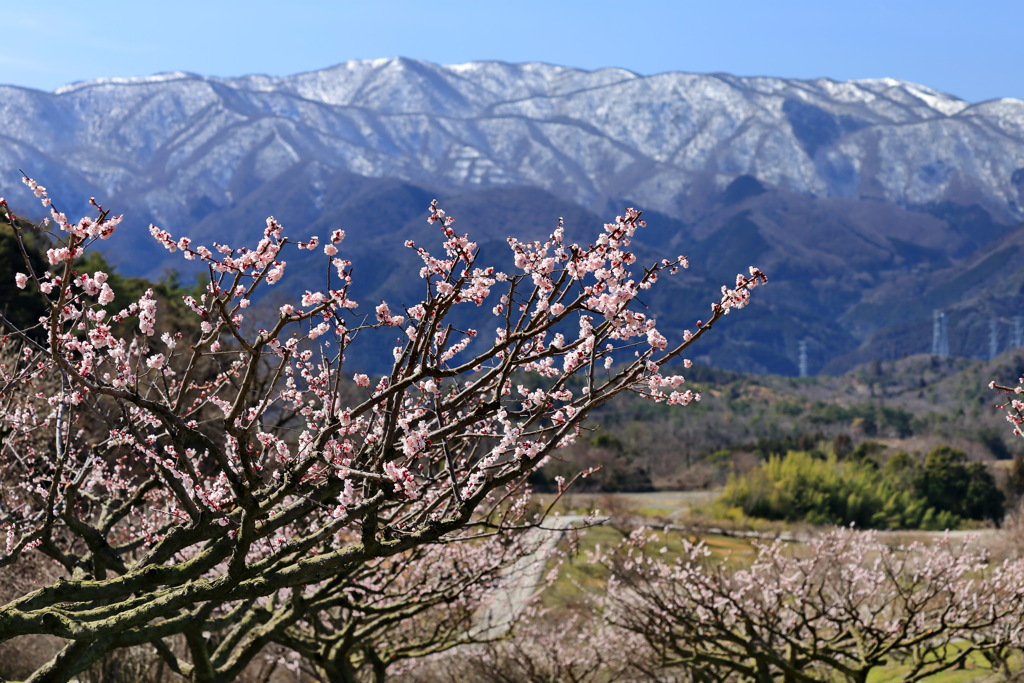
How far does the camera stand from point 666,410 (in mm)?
101375

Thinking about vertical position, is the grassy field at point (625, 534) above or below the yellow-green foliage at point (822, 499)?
above

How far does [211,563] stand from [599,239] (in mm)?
2927

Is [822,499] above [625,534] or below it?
below

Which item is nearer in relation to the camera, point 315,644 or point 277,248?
point 277,248

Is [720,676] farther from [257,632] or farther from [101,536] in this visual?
[101,536]

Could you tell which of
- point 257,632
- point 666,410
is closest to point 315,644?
point 257,632

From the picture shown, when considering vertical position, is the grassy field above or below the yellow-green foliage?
above

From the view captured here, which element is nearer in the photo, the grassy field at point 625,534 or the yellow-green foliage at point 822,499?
the grassy field at point 625,534

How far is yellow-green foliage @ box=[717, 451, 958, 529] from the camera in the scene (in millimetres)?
47406

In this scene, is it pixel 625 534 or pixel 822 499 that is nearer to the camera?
pixel 625 534

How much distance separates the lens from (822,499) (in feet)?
156

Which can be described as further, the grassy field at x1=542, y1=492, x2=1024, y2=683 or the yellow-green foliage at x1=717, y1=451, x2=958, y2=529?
the yellow-green foliage at x1=717, y1=451, x2=958, y2=529

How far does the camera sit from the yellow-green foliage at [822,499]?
156ft

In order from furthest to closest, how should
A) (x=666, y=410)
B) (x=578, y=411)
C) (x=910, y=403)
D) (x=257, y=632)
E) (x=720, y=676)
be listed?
(x=910, y=403)
(x=666, y=410)
(x=720, y=676)
(x=257, y=632)
(x=578, y=411)
